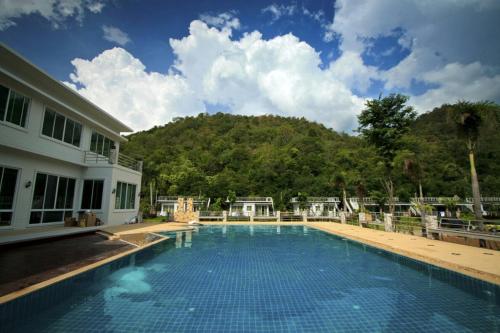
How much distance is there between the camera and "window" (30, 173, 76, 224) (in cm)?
962

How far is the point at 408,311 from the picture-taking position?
13.1ft

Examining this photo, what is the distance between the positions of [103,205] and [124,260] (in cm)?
665

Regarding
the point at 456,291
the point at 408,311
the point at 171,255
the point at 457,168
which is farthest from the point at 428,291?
the point at 457,168

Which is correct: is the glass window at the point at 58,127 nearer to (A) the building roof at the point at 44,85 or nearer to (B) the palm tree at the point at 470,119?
(A) the building roof at the point at 44,85

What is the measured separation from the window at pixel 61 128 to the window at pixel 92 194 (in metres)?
1.99

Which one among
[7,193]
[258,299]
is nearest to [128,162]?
[7,193]

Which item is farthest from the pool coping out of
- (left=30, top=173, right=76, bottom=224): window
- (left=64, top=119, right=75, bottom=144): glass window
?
(left=64, top=119, right=75, bottom=144): glass window

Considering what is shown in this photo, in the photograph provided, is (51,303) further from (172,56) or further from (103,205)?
(172,56)

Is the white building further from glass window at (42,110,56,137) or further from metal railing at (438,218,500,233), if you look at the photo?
metal railing at (438,218,500,233)

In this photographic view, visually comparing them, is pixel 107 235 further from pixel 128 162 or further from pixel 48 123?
pixel 128 162

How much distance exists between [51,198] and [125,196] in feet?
12.5

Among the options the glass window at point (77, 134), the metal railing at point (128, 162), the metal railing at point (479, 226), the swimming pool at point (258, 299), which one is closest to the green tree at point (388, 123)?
the metal railing at point (479, 226)

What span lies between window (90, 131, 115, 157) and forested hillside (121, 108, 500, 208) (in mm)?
20891

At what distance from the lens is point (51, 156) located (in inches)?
391
